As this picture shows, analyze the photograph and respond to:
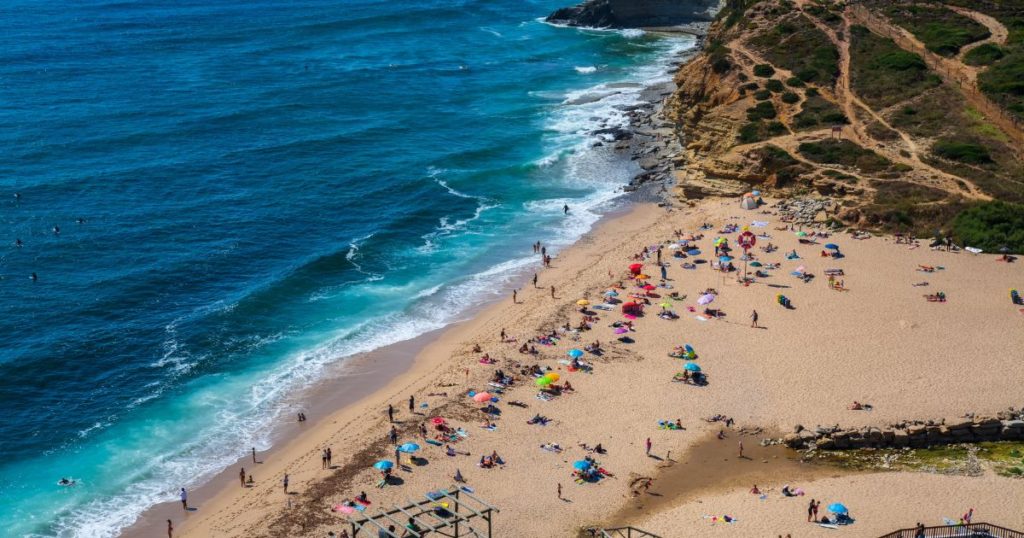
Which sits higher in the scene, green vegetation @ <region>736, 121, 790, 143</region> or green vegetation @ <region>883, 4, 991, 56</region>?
green vegetation @ <region>883, 4, 991, 56</region>

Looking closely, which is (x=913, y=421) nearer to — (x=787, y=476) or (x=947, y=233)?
(x=787, y=476)

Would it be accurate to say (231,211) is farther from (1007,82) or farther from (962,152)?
(1007,82)

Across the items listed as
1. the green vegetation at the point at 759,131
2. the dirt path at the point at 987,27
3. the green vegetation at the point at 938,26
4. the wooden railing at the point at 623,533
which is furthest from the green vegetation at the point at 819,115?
the wooden railing at the point at 623,533

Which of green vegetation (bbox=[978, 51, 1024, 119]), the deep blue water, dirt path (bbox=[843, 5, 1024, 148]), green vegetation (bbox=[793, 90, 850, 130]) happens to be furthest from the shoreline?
green vegetation (bbox=[978, 51, 1024, 119])

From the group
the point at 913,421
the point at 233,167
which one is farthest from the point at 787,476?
the point at 233,167

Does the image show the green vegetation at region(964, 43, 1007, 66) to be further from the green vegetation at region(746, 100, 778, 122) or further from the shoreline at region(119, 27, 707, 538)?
the shoreline at region(119, 27, 707, 538)
